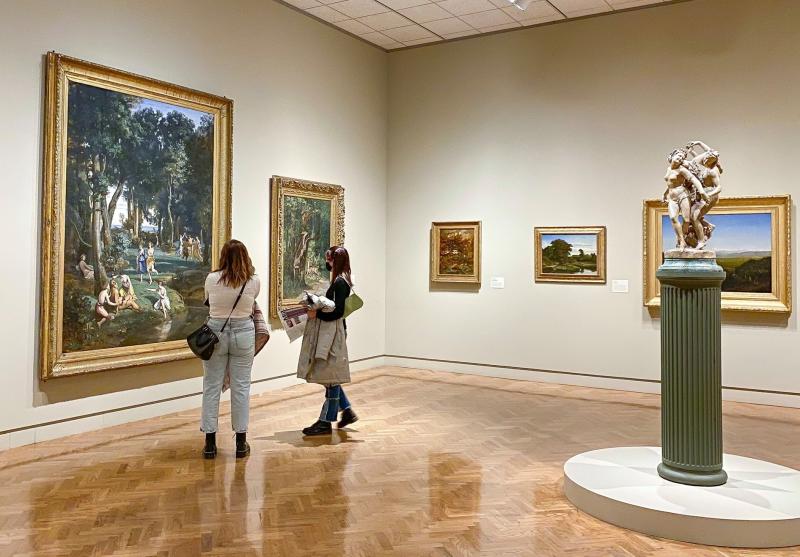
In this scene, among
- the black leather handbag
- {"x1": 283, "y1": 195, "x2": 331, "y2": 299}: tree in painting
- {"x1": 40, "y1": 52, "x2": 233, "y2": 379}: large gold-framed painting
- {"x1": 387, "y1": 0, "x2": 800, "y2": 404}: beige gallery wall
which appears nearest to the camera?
the black leather handbag

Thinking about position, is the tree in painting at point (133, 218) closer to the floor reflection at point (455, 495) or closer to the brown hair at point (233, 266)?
the brown hair at point (233, 266)

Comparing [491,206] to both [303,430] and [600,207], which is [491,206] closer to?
[600,207]

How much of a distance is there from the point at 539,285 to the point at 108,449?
7.50 metres

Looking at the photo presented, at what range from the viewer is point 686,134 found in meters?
10.9

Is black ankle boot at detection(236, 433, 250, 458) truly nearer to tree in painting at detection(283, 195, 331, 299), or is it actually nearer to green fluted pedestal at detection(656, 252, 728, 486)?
green fluted pedestal at detection(656, 252, 728, 486)

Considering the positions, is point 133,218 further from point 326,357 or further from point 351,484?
point 351,484

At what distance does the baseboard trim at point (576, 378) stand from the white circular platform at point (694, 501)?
14.4 ft

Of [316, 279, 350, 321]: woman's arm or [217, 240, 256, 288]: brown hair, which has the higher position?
[217, 240, 256, 288]: brown hair

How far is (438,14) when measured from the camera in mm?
11836

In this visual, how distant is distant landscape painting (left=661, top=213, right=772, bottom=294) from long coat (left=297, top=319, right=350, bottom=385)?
5951mm

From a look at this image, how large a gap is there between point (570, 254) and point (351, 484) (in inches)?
270

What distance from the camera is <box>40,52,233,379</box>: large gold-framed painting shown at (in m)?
7.81

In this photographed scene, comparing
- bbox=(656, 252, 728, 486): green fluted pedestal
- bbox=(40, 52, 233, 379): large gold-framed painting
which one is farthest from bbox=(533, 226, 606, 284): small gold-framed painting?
bbox=(656, 252, 728, 486): green fluted pedestal

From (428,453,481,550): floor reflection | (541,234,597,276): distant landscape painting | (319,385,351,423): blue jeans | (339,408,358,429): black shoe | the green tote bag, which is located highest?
(541,234,597,276): distant landscape painting
